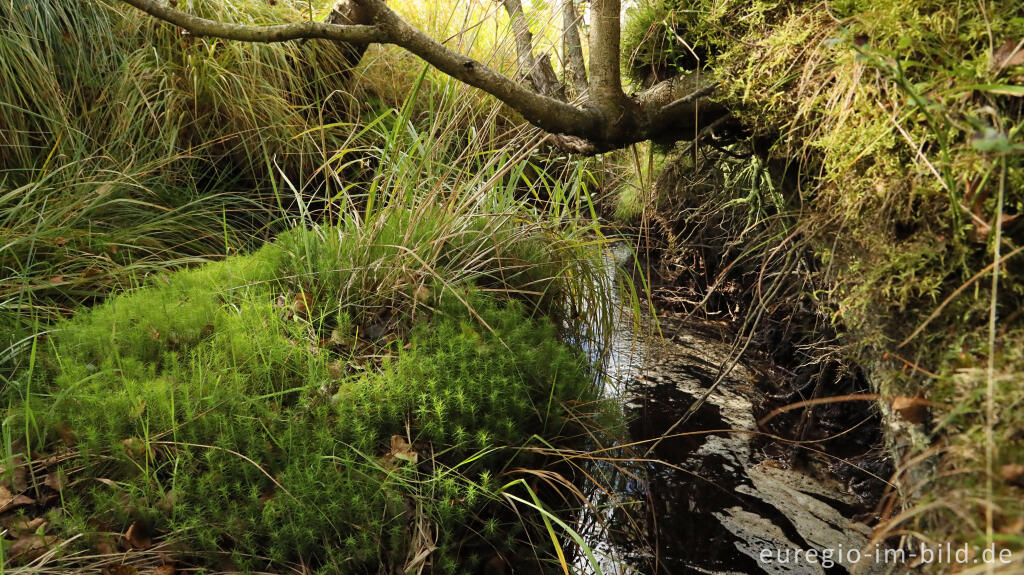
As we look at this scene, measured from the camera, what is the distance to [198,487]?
5.14ft

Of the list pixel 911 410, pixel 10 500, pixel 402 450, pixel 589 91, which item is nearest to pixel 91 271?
pixel 10 500

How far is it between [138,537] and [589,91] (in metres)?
1.84

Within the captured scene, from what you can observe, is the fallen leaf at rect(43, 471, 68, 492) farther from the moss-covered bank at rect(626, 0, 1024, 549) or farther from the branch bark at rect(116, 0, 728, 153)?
the moss-covered bank at rect(626, 0, 1024, 549)

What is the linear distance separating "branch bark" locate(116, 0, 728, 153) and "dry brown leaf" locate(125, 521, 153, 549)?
4.66 ft

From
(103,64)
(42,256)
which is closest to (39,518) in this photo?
(42,256)

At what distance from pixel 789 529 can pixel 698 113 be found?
1570 mm

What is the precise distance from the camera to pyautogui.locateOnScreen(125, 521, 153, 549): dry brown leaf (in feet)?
4.95

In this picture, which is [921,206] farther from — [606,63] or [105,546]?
[105,546]

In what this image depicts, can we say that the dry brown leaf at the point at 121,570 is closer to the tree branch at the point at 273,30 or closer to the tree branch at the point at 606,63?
the tree branch at the point at 273,30

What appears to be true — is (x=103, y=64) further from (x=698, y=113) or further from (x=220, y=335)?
(x=698, y=113)

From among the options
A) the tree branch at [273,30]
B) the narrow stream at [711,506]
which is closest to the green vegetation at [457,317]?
the narrow stream at [711,506]

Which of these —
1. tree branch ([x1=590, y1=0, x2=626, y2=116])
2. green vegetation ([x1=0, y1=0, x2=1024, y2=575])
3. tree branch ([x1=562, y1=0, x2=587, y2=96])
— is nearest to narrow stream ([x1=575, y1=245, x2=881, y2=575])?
green vegetation ([x1=0, y1=0, x2=1024, y2=575])

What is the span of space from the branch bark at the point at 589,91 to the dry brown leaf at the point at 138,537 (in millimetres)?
1422

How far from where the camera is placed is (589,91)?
1861 millimetres
